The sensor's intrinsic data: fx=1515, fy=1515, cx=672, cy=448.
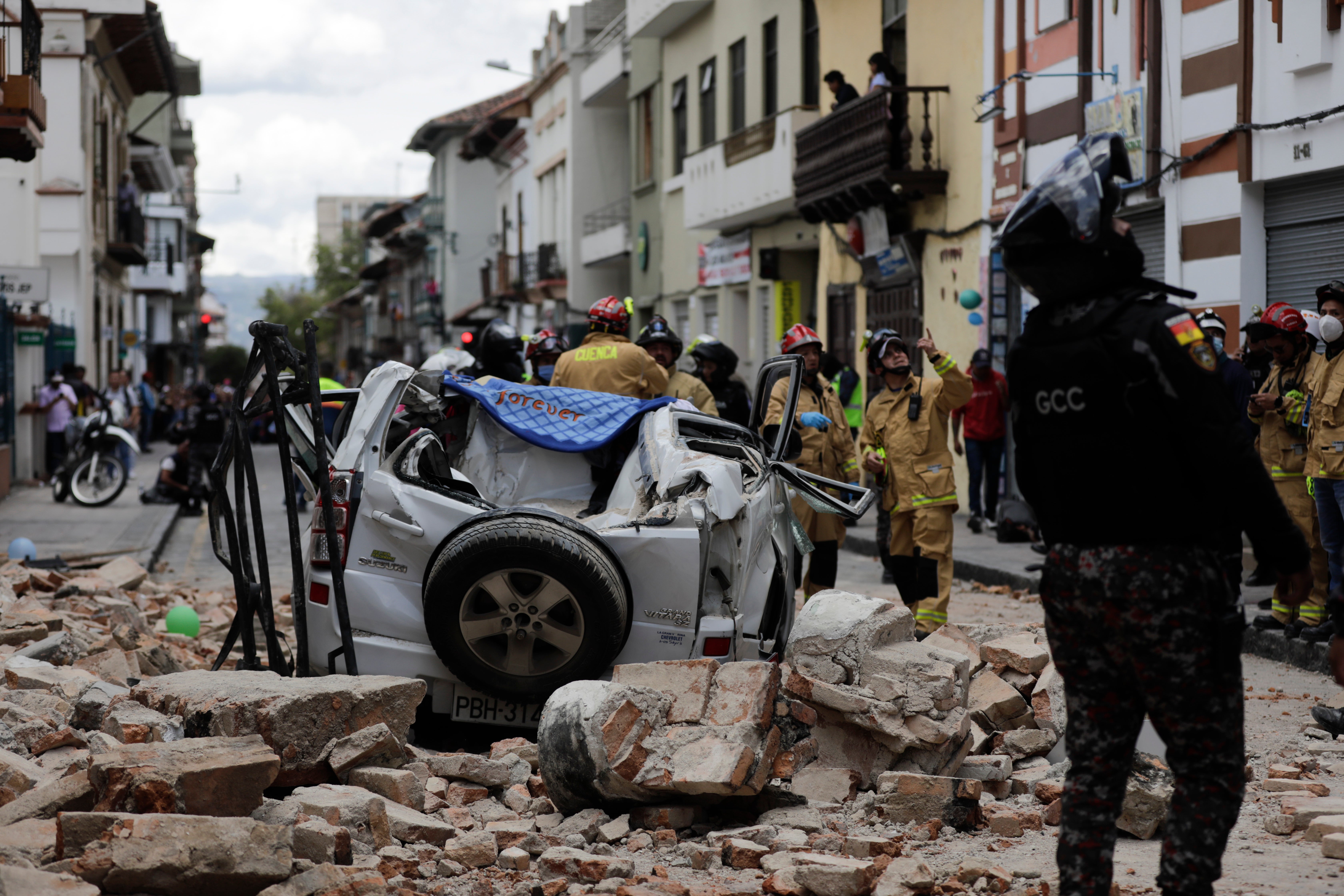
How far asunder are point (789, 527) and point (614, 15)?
1391 inches

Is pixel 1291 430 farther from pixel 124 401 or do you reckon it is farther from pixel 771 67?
pixel 124 401

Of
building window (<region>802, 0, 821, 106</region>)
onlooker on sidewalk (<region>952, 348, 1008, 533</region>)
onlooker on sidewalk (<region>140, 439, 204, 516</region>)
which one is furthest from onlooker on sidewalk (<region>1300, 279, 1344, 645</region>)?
building window (<region>802, 0, 821, 106</region>)

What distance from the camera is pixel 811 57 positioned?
75.3 feet

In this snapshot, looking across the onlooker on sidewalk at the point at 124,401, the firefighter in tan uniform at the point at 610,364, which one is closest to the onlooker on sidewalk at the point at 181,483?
the onlooker on sidewalk at the point at 124,401

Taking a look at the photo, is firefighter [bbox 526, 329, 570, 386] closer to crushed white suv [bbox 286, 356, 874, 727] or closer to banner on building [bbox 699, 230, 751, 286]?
crushed white suv [bbox 286, 356, 874, 727]

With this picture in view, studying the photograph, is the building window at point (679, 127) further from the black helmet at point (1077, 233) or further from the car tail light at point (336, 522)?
the black helmet at point (1077, 233)

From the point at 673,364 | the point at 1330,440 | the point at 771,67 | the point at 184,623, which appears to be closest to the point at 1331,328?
the point at 1330,440

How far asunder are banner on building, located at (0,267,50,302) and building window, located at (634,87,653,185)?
14.3 meters

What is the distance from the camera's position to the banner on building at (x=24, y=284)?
2125 cm

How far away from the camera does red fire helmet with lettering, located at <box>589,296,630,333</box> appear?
8805 millimetres

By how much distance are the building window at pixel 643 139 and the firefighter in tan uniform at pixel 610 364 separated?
24.3 metres

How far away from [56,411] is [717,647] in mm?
18778

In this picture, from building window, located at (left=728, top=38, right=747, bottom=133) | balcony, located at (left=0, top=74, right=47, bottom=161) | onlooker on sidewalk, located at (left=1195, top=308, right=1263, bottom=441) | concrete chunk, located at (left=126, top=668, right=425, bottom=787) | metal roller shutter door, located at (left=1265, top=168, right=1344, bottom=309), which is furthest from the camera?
building window, located at (left=728, top=38, right=747, bottom=133)

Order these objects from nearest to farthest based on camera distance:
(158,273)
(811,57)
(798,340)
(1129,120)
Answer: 1. (798,340)
2. (1129,120)
3. (811,57)
4. (158,273)
